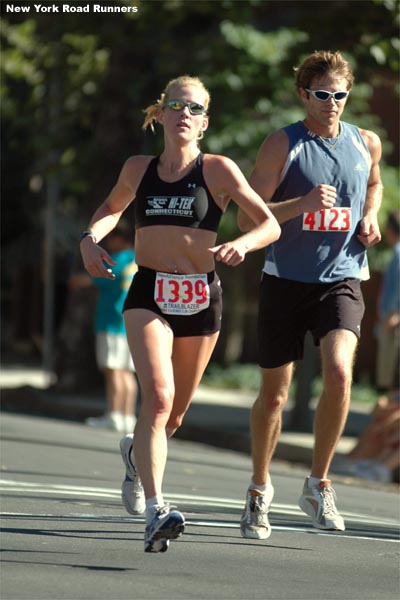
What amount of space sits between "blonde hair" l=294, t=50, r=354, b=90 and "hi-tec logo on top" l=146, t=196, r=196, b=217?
1044 millimetres

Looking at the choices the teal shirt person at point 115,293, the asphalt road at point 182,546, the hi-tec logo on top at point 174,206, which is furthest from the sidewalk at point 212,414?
the hi-tec logo on top at point 174,206

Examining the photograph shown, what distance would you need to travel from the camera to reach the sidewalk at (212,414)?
14992 mm

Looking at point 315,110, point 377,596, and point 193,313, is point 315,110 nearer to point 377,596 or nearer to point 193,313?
point 193,313

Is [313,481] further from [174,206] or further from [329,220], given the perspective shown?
[174,206]

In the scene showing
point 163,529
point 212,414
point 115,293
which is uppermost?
point 163,529

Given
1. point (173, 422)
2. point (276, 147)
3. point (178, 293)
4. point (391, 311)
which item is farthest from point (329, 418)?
point (391, 311)

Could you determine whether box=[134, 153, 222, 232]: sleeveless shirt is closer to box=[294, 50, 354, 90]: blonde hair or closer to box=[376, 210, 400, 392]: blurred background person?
box=[294, 50, 354, 90]: blonde hair

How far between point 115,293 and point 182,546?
780 centimetres

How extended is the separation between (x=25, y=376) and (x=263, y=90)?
25.2 ft

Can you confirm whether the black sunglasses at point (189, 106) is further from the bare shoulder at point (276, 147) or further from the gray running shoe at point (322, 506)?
the gray running shoe at point (322, 506)

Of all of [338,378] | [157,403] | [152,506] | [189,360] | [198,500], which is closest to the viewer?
[152,506]

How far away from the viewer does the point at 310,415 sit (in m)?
16.4

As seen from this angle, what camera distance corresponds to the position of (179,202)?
6.84 metres

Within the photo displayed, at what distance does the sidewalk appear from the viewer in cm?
1499
